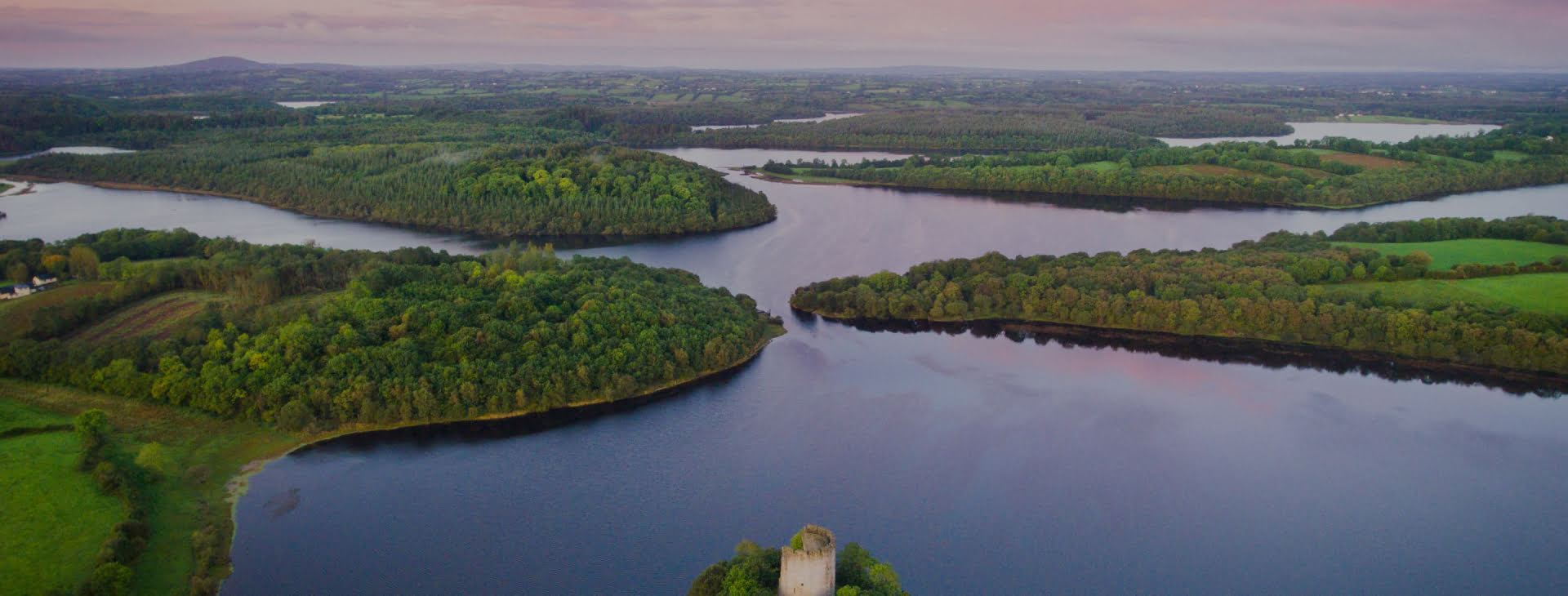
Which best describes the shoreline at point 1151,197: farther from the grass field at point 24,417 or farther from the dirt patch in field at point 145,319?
the grass field at point 24,417

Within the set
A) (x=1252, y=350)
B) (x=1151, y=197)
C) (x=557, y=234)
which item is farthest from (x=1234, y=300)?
(x=557, y=234)

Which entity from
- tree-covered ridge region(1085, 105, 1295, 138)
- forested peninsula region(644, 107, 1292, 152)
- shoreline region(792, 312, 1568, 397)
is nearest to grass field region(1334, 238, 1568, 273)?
shoreline region(792, 312, 1568, 397)

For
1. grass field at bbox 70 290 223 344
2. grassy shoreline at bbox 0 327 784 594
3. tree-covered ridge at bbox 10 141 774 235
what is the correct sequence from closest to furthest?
grassy shoreline at bbox 0 327 784 594 → grass field at bbox 70 290 223 344 → tree-covered ridge at bbox 10 141 774 235

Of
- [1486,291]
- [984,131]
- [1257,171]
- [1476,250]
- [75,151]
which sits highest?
[984,131]

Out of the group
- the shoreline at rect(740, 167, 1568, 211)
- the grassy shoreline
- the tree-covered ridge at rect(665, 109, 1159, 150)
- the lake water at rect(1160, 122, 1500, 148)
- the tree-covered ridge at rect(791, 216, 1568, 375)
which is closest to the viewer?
the grassy shoreline

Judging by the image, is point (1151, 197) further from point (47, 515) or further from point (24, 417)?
point (47, 515)

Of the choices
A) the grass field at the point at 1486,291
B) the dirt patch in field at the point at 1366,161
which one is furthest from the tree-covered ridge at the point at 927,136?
the grass field at the point at 1486,291

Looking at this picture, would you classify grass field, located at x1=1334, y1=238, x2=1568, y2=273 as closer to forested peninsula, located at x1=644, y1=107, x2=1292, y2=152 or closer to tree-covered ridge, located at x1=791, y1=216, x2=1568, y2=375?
tree-covered ridge, located at x1=791, y1=216, x2=1568, y2=375
